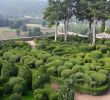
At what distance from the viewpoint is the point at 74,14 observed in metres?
54.7

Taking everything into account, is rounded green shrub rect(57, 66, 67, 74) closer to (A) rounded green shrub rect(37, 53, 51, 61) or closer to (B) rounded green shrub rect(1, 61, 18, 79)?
(B) rounded green shrub rect(1, 61, 18, 79)

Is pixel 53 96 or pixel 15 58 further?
pixel 15 58

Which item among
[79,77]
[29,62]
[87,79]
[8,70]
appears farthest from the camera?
[29,62]

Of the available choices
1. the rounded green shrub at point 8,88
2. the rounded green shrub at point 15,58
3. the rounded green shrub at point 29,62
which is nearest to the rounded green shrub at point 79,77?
the rounded green shrub at point 8,88

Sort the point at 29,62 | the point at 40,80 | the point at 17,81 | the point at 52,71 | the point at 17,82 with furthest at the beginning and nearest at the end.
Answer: the point at 29,62, the point at 52,71, the point at 40,80, the point at 17,81, the point at 17,82

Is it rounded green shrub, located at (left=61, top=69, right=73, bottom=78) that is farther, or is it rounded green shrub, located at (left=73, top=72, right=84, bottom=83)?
rounded green shrub, located at (left=61, top=69, right=73, bottom=78)

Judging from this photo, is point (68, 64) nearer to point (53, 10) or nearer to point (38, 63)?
point (38, 63)

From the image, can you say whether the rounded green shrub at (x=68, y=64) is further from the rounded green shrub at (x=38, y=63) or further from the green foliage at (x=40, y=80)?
the green foliage at (x=40, y=80)

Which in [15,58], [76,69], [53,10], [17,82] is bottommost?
[17,82]

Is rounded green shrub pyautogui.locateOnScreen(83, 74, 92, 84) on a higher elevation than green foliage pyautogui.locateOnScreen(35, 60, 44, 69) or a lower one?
lower

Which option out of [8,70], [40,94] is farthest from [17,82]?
[40,94]

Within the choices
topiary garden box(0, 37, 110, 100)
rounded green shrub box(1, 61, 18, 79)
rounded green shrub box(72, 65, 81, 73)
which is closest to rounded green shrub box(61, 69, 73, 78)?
topiary garden box(0, 37, 110, 100)

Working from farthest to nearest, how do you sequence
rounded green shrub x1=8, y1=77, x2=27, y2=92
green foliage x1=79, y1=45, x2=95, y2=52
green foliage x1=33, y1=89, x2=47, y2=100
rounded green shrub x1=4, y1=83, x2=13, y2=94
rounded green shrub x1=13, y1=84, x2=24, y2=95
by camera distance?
green foliage x1=79, y1=45, x2=95, y2=52, rounded green shrub x1=8, y1=77, x2=27, y2=92, rounded green shrub x1=4, y1=83, x2=13, y2=94, rounded green shrub x1=13, y1=84, x2=24, y2=95, green foliage x1=33, y1=89, x2=47, y2=100

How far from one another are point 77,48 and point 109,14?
7952mm
